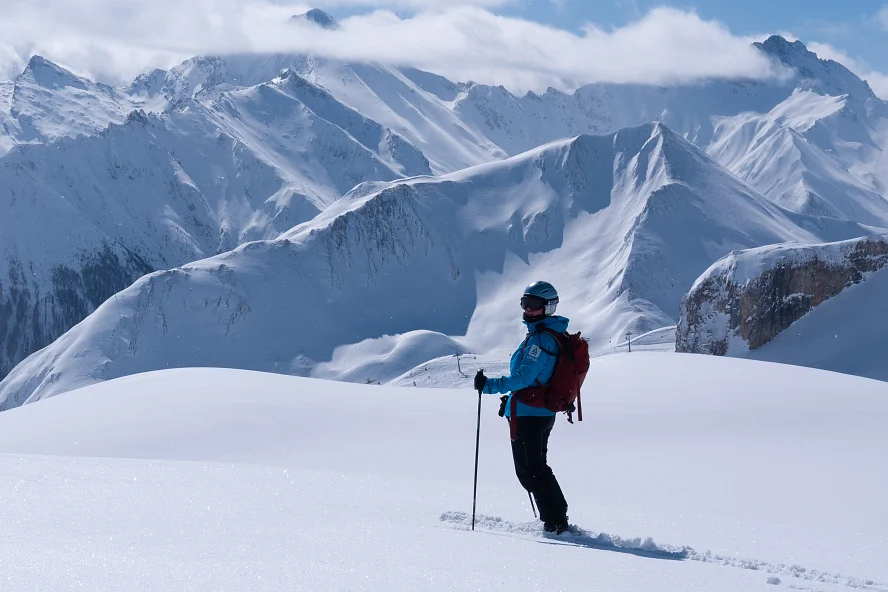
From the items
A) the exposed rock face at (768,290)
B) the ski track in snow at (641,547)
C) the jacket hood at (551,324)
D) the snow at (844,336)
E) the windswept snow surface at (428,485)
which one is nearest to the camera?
the windswept snow surface at (428,485)

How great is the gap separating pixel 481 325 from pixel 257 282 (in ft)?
124

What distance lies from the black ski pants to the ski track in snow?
29 centimetres

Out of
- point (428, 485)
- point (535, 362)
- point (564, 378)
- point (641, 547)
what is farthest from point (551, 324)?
point (428, 485)

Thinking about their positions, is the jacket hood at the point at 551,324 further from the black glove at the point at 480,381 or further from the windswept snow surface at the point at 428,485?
the windswept snow surface at the point at 428,485

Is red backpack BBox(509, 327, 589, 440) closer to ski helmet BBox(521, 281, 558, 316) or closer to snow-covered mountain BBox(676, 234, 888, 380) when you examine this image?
ski helmet BBox(521, 281, 558, 316)

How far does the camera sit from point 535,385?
759 centimetres

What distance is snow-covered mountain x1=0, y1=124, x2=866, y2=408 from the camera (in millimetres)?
139000

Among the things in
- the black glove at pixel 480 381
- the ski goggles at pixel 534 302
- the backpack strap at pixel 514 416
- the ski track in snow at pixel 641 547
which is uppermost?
the ski goggles at pixel 534 302

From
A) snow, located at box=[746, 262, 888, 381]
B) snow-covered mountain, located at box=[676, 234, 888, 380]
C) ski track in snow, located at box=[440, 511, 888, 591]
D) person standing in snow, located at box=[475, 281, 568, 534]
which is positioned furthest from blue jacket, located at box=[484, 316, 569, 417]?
snow-covered mountain, located at box=[676, 234, 888, 380]

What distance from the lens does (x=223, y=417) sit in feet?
43.3

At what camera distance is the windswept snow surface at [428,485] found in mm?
5250

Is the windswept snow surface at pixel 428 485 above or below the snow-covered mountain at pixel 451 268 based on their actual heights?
below

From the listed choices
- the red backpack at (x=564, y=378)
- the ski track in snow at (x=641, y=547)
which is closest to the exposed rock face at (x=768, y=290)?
the red backpack at (x=564, y=378)

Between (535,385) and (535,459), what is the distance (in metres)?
0.64
